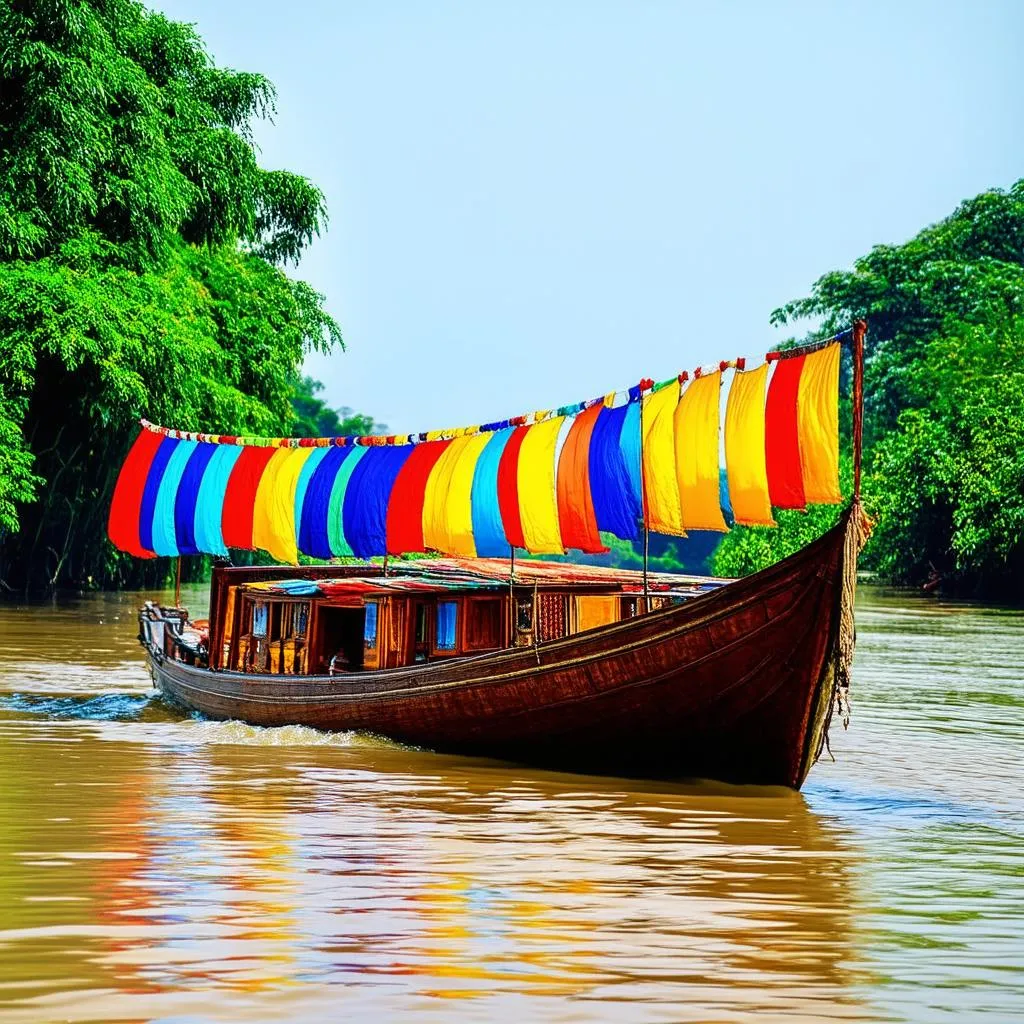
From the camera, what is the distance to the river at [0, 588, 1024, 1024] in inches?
228

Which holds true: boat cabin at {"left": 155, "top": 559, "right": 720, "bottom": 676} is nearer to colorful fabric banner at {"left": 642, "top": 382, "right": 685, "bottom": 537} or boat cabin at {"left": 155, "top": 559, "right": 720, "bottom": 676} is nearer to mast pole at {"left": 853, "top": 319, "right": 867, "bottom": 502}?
colorful fabric banner at {"left": 642, "top": 382, "right": 685, "bottom": 537}

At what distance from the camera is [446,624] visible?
1350 centimetres

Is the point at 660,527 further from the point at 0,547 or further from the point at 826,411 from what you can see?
the point at 0,547

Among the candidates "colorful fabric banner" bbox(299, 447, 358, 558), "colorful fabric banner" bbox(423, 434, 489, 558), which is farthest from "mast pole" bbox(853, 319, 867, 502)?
"colorful fabric banner" bbox(299, 447, 358, 558)

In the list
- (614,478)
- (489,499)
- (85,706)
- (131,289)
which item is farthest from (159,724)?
(131,289)

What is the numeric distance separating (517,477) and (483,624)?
1.23 meters

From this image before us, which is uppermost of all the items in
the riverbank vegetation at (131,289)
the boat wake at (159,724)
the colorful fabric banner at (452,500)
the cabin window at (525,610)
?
the riverbank vegetation at (131,289)

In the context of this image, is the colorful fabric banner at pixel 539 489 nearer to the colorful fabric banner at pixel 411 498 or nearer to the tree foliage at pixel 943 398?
the colorful fabric banner at pixel 411 498

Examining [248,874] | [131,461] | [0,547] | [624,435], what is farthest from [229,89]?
[248,874]

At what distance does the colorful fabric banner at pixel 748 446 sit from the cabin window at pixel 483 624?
7.46 feet

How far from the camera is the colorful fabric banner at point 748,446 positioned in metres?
11.8

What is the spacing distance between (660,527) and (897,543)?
34.3 m

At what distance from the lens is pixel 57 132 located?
1057 inches

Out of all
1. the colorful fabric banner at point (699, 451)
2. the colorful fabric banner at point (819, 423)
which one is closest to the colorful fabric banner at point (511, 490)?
the colorful fabric banner at point (699, 451)
